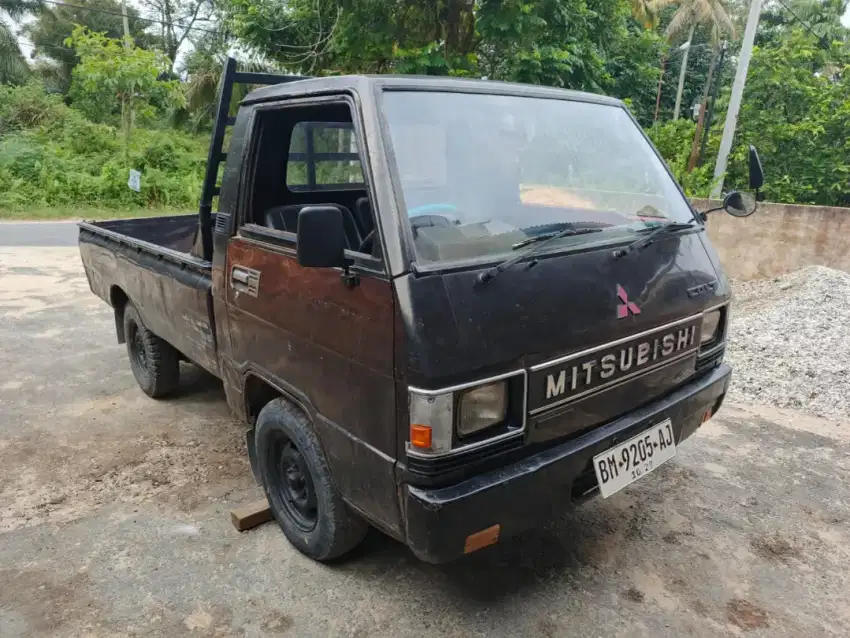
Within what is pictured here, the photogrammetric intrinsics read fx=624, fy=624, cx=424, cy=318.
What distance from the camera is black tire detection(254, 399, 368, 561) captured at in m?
2.59

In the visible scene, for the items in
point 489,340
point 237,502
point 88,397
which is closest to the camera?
point 489,340

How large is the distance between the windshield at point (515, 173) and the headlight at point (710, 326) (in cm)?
49

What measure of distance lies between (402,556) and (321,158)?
2096mm

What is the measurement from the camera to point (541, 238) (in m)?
2.36

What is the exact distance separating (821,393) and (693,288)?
9.46ft

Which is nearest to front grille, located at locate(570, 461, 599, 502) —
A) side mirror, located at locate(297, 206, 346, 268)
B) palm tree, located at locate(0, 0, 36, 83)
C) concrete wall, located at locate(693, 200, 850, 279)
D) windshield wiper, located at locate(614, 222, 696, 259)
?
windshield wiper, located at locate(614, 222, 696, 259)

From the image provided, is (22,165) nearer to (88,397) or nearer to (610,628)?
(88,397)

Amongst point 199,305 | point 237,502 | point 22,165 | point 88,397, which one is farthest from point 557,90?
point 22,165

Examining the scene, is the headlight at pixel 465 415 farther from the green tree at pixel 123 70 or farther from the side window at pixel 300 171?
the green tree at pixel 123 70

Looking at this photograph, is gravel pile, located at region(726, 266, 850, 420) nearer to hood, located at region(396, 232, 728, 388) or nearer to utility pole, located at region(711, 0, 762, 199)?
hood, located at region(396, 232, 728, 388)

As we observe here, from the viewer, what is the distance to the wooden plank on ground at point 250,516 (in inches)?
122

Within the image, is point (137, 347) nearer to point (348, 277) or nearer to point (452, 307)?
point (348, 277)

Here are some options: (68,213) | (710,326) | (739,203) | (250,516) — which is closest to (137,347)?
(250,516)

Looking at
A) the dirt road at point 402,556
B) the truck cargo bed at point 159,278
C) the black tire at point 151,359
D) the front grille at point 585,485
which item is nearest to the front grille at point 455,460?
the front grille at point 585,485
